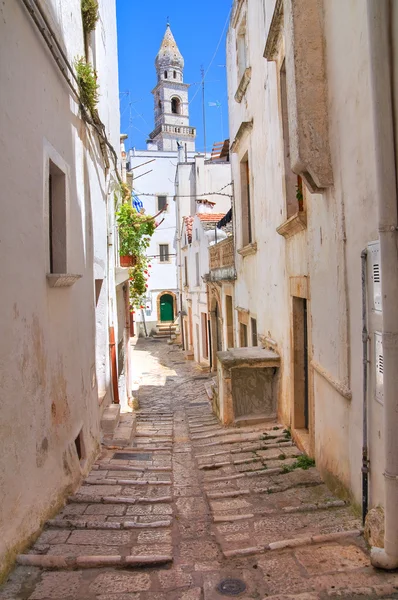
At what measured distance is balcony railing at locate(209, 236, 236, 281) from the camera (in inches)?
539

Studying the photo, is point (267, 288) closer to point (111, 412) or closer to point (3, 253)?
point (111, 412)

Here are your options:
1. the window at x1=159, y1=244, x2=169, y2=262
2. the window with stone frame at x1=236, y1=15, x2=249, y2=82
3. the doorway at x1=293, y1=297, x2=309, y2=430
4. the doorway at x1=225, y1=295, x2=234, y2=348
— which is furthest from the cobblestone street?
the window at x1=159, y1=244, x2=169, y2=262

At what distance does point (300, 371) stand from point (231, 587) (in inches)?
175

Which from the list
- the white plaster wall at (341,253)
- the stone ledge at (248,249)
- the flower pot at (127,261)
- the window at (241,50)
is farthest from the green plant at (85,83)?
the flower pot at (127,261)

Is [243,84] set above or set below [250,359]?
above

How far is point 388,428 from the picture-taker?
331 cm

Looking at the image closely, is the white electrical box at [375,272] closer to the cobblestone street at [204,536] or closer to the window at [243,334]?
the cobblestone street at [204,536]

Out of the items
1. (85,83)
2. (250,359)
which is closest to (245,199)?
(250,359)

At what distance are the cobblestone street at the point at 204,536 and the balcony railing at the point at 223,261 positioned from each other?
7.02m

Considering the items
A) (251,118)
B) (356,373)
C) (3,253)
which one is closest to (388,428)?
(356,373)

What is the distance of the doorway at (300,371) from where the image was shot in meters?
7.28

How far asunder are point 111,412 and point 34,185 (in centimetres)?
559

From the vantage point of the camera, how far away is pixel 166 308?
38.9 meters

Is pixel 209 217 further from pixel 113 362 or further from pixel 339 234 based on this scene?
pixel 339 234
